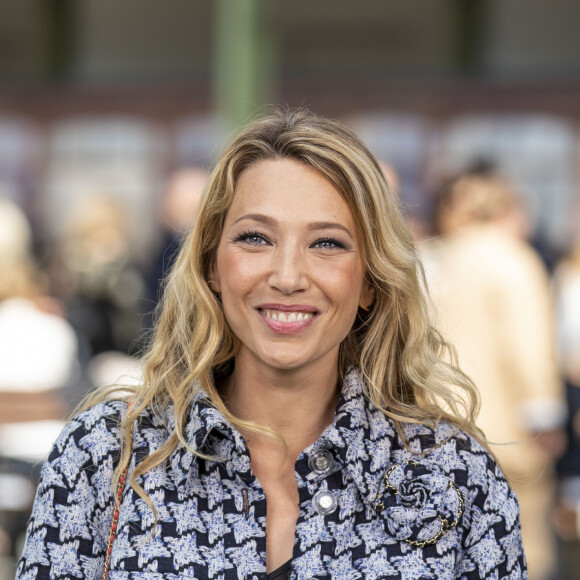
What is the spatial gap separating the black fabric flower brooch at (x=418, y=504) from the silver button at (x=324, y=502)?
0.27ft

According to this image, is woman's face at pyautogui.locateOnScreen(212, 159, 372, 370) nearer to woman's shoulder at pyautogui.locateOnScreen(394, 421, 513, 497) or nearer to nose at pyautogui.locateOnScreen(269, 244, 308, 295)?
nose at pyautogui.locateOnScreen(269, 244, 308, 295)

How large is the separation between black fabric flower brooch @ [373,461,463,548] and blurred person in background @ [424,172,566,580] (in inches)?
89.0

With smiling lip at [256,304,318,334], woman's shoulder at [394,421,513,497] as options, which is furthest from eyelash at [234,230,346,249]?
woman's shoulder at [394,421,513,497]

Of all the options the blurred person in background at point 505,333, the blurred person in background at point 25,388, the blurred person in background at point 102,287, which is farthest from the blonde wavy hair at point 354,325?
the blurred person in background at point 102,287

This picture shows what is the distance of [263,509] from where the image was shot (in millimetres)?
2090

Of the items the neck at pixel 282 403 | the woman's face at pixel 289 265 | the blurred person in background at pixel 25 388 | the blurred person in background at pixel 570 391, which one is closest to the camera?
the woman's face at pixel 289 265

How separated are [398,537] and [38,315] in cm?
338

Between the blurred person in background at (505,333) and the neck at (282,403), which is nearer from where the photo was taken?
the neck at (282,403)

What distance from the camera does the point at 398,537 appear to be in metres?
2.08

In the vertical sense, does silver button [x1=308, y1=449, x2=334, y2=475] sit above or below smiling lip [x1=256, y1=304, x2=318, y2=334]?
below

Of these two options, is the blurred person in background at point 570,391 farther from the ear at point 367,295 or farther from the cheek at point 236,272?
the cheek at point 236,272

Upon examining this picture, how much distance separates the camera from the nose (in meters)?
2.10

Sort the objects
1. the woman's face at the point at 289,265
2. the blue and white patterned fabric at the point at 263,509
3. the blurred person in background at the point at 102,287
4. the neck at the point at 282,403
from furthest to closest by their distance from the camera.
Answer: the blurred person in background at the point at 102,287 → the neck at the point at 282,403 → the woman's face at the point at 289,265 → the blue and white patterned fabric at the point at 263,509

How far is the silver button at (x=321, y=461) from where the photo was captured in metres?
2.14
